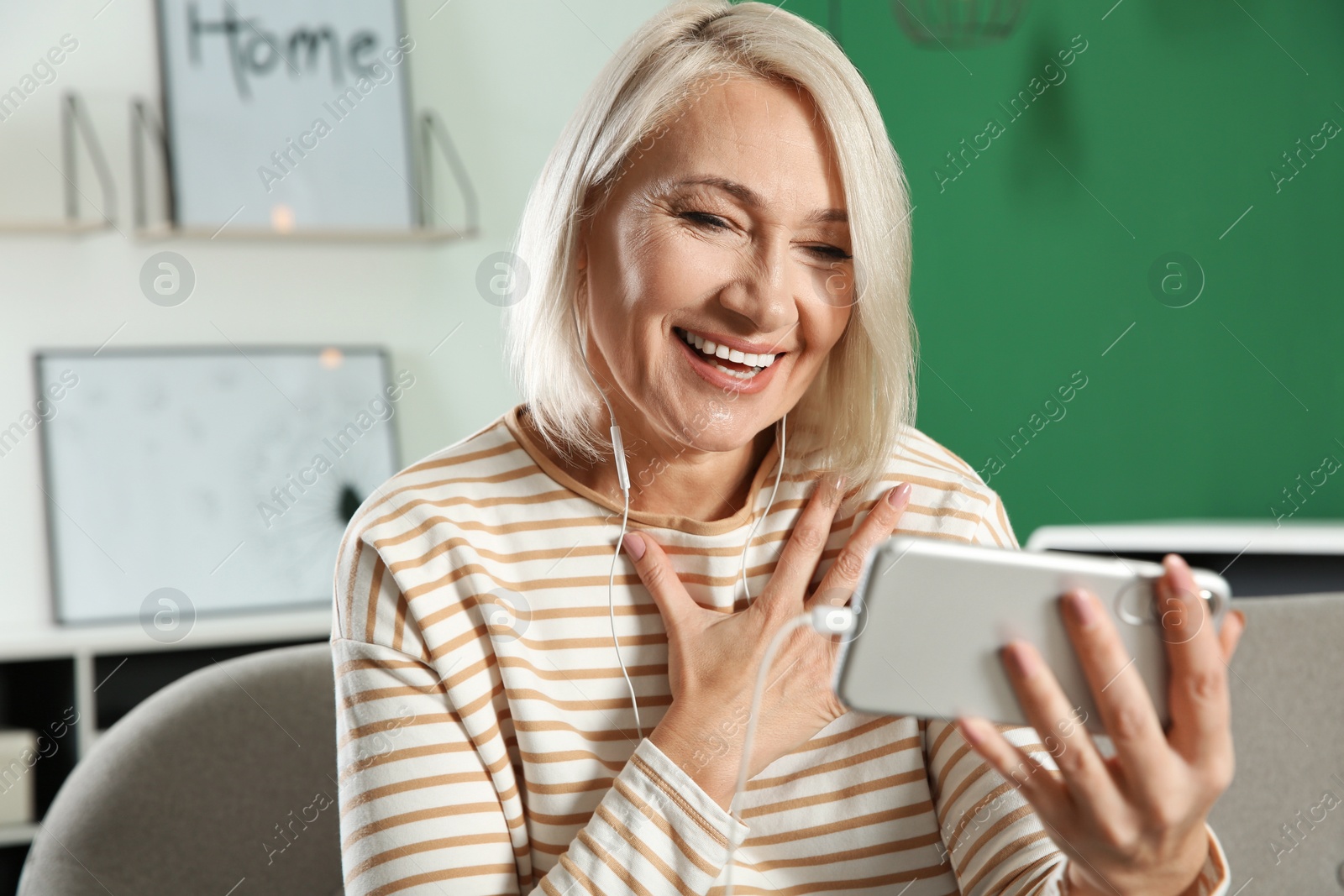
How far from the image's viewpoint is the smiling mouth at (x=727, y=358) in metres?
0.99

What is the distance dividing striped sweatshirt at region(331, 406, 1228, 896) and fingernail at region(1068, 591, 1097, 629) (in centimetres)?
25

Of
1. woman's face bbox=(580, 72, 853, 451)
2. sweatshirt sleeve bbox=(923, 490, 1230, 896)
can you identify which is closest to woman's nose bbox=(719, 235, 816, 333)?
woman's face bbox=(580, 72, 853, 451)

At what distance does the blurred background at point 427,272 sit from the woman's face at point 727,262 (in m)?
1.49

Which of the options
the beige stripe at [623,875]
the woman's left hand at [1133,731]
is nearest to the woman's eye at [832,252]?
the woman's left hand at [1133,731]

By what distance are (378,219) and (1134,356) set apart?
5.81 ft

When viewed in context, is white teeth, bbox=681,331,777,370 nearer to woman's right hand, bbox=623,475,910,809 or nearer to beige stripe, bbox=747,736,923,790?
woman's right hand, bbox=623,475,910,809

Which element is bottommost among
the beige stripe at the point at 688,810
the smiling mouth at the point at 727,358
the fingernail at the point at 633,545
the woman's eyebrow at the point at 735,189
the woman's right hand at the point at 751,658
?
the beige stripe at the point at 688,810

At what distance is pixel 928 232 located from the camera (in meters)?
2.69

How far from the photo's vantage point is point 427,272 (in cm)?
301

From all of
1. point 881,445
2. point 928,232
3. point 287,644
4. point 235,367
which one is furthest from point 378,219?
point 881,445

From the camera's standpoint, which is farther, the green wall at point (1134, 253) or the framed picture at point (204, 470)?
the framed picture at point (204, 470)

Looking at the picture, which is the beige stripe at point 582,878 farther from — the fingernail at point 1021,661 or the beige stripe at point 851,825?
the fingernail at point 1021,661

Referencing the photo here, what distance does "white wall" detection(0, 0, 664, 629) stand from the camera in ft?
8.81

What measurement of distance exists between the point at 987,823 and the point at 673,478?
39cm
